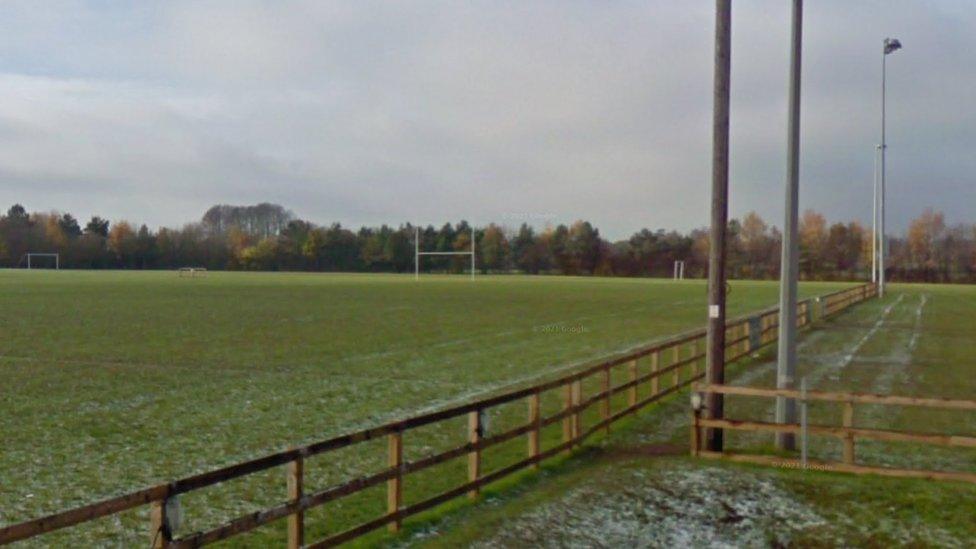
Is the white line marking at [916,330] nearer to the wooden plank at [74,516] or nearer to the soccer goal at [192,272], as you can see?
the wooden plank at [74,516]

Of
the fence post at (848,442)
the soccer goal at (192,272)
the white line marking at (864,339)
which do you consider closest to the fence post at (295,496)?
the fence post at (848,442)

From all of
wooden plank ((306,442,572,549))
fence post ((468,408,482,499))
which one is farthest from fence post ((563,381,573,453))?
fence post ((468,408,482,499))

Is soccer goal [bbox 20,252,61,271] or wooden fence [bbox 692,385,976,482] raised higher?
soccer goal [bbox 20,252,61,271]

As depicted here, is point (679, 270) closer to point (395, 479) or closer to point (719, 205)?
point (719, 205)

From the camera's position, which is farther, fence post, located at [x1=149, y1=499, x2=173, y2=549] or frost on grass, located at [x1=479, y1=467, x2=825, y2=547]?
frost on grass, located at [x1=479, y1=467, x2=825, y2=547]

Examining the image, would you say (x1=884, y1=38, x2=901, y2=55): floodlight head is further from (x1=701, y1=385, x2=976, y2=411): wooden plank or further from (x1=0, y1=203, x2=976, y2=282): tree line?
(x1=0, y1=203, x2=976, y2=282): tree line

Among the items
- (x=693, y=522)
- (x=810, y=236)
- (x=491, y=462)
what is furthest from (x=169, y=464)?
(x=810, y=236)

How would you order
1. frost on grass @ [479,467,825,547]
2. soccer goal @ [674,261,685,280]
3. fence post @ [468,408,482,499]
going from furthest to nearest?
soccer goal @ [674,261,685,280], fence post @ [468,408,482,499], frost on grass @ [479,467,825,547]

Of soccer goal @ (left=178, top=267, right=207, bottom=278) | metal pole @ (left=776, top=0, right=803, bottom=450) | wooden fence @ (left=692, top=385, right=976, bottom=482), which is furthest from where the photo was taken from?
soccer goal @ (left=178, top=267, right=207, bottom=278)

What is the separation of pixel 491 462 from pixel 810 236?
146m

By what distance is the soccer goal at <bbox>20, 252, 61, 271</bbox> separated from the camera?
15450cm

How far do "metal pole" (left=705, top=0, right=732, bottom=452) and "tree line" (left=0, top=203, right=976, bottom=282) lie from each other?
131 meters

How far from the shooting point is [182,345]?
2644 cm

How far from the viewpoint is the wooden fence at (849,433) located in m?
10.2
